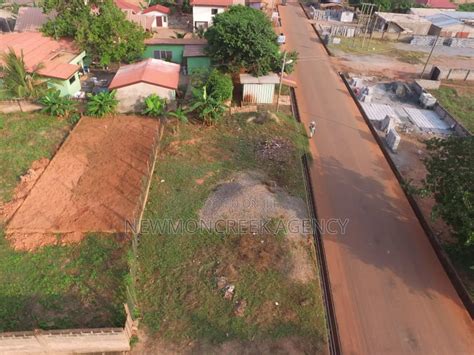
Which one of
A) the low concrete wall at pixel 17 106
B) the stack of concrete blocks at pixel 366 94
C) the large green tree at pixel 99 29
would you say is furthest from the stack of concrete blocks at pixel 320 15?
the low concrete wall at pixel 17 106

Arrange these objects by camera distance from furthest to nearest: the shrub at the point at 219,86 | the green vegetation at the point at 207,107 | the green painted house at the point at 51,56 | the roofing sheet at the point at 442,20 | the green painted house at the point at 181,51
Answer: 1. the roofing sheet at the point at 442,20
2. the green painted house at the point at 181,51
3. the green painted house at the point at 51,56
4. the shrub at the point at 219,86
5. the green vegetation at the point at 207,107

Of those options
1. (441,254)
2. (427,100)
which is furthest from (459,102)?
(441,254)

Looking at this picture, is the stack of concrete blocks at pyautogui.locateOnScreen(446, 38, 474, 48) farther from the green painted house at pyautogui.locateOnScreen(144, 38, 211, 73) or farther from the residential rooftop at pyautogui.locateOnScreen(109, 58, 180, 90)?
the residential rooftop at pyautogui.locateOnScreen(109, 58, 180, 90)

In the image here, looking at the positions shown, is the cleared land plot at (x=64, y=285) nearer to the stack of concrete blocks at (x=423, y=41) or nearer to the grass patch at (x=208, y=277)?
the grass patch at (x=208, y=277)

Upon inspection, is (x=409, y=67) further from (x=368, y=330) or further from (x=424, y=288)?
(x=368, y=330)

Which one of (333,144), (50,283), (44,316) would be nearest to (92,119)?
(50,283)

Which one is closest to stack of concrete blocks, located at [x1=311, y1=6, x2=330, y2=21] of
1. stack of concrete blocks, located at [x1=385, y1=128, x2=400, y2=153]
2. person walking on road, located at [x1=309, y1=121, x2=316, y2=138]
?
person walking on road, located at [x1=309, y1=121, x2=316, y2=138]

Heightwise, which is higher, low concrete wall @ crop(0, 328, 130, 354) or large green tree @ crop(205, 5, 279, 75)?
large green tree @ crop(205, 5, 279, 75)
